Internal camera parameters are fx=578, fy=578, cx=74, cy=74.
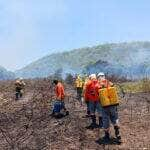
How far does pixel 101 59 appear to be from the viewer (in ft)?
248

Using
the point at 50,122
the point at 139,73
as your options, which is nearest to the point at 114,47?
the point at 139,73

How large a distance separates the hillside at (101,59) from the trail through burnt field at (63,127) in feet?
96.9

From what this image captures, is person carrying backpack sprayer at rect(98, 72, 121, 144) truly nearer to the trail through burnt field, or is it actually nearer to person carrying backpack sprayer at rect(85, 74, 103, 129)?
the trail through burnt field

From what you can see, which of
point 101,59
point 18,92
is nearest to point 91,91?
point 18,92

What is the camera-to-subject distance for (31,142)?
733 inches

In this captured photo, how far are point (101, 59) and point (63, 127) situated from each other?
55167mm

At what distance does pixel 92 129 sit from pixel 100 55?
64.6m

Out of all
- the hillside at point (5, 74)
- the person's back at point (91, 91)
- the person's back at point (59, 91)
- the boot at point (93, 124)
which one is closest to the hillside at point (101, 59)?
the hillside at point (5, 74)

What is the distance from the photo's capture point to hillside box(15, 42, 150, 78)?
65.1 metres

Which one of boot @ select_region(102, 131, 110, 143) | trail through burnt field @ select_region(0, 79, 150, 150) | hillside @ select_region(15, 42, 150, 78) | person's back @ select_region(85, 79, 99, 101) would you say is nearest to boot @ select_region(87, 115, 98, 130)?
trail through burnt field @ select_region(0, 79, 150, 150)

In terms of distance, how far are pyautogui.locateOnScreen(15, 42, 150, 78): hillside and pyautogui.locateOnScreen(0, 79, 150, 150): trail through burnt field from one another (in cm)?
2953

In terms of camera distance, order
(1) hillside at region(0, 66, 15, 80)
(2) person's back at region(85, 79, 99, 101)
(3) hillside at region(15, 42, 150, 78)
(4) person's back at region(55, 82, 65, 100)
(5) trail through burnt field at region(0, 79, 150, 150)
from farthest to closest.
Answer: (1) hillside at region(0, 66, 15, 80)
(3) hillside at region(15, 42, 150, 78)
(4) person's back at region(55, 82, 65, 100)
(2) person's back at region(85, 79, 99, 101)
(5) trail through burnt field at region(0, 79, 150, 150)

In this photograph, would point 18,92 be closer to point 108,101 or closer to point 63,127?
point 63,127

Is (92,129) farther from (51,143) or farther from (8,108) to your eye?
(8,108)
